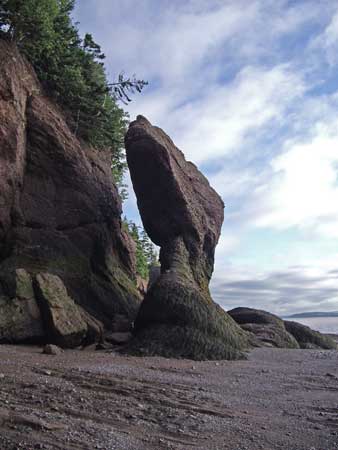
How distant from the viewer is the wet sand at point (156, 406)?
15.2 ft

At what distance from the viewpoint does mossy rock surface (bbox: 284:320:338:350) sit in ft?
62.6

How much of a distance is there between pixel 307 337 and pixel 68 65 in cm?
1384

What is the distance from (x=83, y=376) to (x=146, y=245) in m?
44.7

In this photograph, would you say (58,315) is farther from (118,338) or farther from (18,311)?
(118,338)

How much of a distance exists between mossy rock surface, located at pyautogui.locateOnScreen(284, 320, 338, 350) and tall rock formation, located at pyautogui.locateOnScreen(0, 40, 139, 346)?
6619mm

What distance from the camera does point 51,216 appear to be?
15.6 meters

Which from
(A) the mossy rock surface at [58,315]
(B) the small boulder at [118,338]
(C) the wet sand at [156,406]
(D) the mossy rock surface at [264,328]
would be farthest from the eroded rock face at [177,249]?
(C) the wet sand at [156,406]

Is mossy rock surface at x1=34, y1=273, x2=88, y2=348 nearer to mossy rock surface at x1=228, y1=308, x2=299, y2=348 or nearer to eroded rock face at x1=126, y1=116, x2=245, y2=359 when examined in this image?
eroded rock face at x1=126, y1=116, x2=245, y2=359

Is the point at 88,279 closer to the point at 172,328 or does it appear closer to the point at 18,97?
the point at 172,328

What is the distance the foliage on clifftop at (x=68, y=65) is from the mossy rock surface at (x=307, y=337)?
10521 millimetres

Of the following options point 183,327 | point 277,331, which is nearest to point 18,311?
point 183,327

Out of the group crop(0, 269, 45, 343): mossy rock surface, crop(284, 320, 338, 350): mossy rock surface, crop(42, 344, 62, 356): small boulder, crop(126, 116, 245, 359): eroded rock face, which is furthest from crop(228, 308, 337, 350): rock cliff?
crop(42, 344, 62, 356): small boulder

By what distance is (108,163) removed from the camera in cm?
2047

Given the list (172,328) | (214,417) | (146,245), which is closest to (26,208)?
(172,328)
